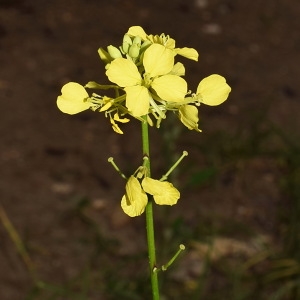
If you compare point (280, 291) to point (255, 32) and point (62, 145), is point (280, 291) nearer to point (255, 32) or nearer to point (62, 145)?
point (62, 145)

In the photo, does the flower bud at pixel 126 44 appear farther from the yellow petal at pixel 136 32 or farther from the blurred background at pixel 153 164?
the blurred background at pixel 153 164

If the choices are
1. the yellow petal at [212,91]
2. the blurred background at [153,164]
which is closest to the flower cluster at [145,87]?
the yellow petal at [212,91]

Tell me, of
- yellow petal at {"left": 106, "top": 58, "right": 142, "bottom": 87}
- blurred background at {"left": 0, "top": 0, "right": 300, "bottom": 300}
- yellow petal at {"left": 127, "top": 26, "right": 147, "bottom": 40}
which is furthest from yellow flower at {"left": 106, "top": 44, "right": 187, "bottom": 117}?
blurred background at {"left": 0, "top": 0, "right": 300, "bottom": 300}

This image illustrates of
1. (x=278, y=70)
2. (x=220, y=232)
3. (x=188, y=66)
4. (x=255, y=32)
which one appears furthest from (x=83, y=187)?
(x=255, y=32)

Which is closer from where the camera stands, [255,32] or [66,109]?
[66,109]

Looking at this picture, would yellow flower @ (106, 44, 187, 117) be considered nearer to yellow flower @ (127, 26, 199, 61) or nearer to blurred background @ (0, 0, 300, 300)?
yellow flower @ (127, 26, 199, 61)
